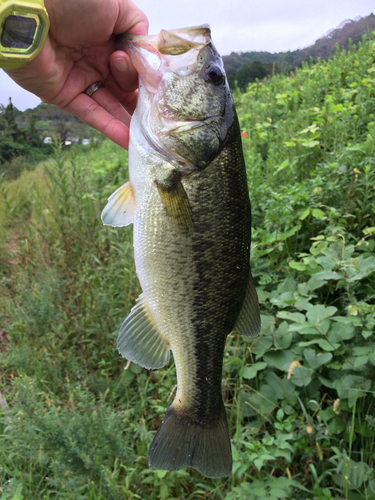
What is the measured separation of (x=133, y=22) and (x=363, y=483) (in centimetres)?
246

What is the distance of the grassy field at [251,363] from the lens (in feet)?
6.02

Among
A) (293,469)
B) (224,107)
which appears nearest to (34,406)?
(293,469)

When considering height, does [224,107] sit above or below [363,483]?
above

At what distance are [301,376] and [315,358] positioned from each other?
0.13m

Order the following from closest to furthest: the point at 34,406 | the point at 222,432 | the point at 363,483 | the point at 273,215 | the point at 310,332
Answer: the point at 222,432 → the point at 363,483 → the point at 34,406 → the point at 310,332 → the point at 273,215

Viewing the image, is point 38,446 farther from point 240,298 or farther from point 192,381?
point 240,298

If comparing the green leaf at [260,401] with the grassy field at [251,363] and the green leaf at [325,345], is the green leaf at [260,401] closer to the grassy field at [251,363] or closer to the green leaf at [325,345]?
the grassy field at [251,363]

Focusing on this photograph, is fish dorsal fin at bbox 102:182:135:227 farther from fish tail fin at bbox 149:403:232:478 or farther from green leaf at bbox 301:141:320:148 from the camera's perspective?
green leaf at bbox 301:141:320:148

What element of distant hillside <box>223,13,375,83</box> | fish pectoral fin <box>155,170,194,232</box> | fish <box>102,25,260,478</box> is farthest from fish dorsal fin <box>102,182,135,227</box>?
distant hillside <box>223,13,375,83</box>

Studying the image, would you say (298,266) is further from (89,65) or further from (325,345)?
(89,65)

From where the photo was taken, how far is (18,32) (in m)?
1.40

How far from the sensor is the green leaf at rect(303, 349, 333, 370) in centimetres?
201

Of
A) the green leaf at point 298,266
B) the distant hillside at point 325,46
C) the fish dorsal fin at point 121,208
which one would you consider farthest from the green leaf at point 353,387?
the distant hillside at point 325,46

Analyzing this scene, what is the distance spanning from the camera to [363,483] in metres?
1.77
